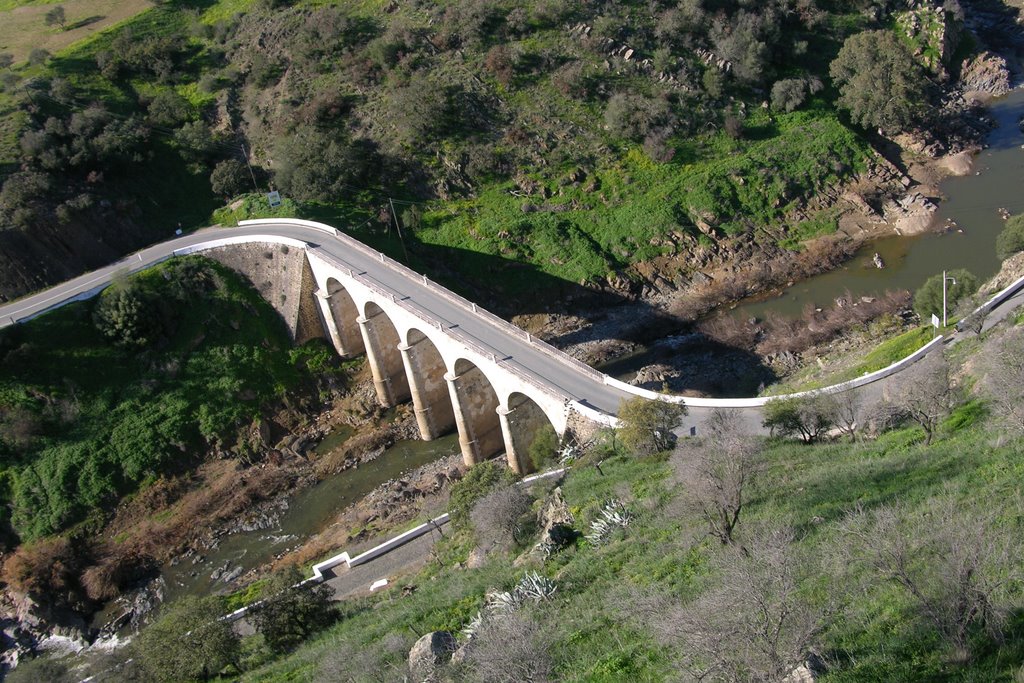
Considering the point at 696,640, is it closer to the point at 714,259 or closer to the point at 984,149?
the point at 714,259

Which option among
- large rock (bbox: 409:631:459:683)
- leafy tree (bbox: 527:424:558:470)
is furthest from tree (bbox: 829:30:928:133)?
large rock (bbox: 409:631:459:683)

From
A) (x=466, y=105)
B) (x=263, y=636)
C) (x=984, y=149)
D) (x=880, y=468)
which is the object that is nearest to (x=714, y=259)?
(x=466, y=105)

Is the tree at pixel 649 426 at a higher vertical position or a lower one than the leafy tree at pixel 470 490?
higher

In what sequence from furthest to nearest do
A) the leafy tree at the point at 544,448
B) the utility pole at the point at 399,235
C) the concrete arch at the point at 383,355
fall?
the utility pole at the point at 399,235 < the concrete arch at the point at 383,355 < the leafy tree at the point at 544,448

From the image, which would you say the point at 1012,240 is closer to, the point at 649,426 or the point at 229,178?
the point at 649,426

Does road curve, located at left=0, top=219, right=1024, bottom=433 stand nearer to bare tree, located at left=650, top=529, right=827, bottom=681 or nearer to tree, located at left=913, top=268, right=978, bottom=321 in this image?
tree, located at left=913, top=268, right=978, bottom=321

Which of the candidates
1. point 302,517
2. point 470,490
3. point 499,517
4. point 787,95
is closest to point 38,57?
point 302,517

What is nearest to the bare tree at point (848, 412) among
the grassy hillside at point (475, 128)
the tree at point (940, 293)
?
the tree at point (940, 293)

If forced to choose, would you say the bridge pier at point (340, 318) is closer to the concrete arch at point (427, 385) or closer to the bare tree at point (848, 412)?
the concrete arch at point (427, 385)
